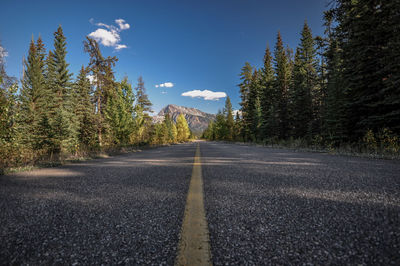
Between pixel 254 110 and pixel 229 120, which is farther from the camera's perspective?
pixel 229 120

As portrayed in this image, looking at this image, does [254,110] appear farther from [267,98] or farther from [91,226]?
[91,226]

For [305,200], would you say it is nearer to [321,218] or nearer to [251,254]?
[321,218]

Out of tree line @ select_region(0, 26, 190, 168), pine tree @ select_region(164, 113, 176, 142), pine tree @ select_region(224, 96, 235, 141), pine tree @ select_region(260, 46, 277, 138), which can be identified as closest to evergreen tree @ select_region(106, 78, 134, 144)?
tree line @ select_region(0, 26, 190, 168)

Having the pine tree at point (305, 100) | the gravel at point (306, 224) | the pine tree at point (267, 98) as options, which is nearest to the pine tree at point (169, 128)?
the pine tree at point (267, 98)

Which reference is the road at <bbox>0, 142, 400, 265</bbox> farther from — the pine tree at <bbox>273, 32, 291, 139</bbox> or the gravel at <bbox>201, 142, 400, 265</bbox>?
the pine tree at <bbox>273, 32, 291, 139</bbox>

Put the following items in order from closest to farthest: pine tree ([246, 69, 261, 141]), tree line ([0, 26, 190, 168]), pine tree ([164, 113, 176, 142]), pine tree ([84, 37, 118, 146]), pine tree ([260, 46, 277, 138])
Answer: tree line ([0, 26, 190, 168]), pine tree ([84, 37, 118, 146]), pine tree ([260, 46, 277, 138]), pine tree ([246, 69, 261, 141]), pine tree ([164, 113, 176, 142])

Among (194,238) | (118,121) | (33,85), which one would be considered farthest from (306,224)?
(33,85)

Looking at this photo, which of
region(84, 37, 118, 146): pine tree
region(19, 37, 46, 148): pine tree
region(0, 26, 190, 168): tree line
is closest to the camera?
region(0, 26, 190, 168): tree line

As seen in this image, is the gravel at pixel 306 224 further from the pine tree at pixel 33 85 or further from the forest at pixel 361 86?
the pine tree at pixel 33 85

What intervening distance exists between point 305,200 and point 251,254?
1409mm

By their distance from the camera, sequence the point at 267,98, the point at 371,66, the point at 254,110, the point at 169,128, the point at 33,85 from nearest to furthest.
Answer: the point at 371,66 < the point at 33,85 < the point at 267,98 < the point at 254,110 < the point at 169,128

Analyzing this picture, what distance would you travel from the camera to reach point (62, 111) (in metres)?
9.17

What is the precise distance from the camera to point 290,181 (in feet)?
10.0

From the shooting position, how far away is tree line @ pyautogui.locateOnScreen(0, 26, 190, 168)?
Answer: 613 centimetres
